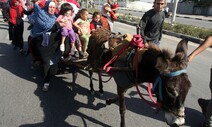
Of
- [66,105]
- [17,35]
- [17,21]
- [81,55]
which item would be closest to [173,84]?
[66,105]

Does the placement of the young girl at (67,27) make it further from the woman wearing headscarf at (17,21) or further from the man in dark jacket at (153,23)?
the woman wearing headscarf at (17,21)

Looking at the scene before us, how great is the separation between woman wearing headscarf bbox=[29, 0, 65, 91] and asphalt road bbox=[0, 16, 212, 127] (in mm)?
506

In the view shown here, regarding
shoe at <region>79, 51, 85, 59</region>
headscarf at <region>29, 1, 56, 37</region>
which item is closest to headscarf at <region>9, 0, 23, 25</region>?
headscarf at <region>29, 1, 56, 37</region>

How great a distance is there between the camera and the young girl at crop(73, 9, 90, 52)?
5836 millimetres

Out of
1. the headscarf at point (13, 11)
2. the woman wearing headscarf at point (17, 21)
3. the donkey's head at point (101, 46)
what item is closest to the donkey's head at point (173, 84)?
the donkey's head at point (101, 46)

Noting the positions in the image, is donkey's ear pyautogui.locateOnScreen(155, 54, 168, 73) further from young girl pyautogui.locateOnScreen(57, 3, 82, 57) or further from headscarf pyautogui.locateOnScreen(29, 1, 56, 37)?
headscarf pyautogui.locateOnScreen(29, 1, 56, 37)

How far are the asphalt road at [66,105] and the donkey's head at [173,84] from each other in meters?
1.55

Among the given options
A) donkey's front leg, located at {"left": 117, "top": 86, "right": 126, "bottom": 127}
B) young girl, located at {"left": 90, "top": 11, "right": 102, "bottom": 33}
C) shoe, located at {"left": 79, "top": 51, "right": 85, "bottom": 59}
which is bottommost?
donkey's front leg, located at {"left": 117, "top": 86, "right": 126, "bottom": 127}

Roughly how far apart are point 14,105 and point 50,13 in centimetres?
209

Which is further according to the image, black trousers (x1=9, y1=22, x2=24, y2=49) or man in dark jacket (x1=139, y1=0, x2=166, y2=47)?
black trousers (x1=9, y1=22, x2=24, y2=49)

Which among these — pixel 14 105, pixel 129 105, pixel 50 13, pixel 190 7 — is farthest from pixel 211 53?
pixel 190 7

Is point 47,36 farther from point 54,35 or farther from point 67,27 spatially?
point 67,27

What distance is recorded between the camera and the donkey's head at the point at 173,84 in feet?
9.23

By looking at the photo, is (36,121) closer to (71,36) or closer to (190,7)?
(71,36)
